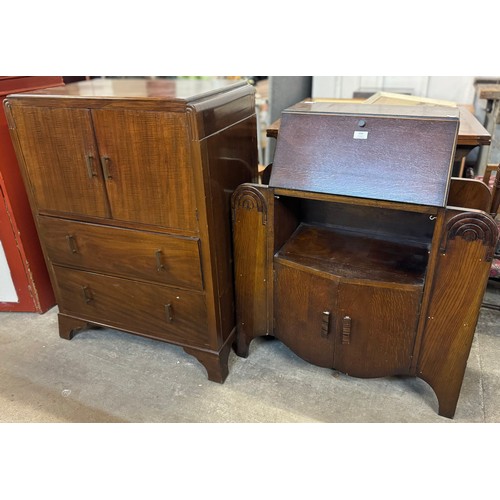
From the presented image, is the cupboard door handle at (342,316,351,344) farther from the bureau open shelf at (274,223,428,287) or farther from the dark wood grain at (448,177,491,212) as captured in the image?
the dark wood grain at (448,177,491,212)

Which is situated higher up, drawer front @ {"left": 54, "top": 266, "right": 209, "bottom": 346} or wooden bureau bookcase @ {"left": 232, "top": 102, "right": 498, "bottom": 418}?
wooden bureau bookcase @ {"left": 232, "top": 102, "right": 498, "bottom": 418}

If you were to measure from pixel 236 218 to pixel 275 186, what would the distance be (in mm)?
221

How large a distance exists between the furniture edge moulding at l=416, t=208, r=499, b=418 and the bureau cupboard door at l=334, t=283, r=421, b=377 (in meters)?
0.06

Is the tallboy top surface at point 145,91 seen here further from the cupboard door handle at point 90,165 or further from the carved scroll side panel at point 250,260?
the carved scroll side panel at point 250,260

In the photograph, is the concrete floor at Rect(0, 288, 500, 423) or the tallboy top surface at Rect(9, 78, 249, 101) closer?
the tallboy top surface at Rect(9, 78, 249, 101)

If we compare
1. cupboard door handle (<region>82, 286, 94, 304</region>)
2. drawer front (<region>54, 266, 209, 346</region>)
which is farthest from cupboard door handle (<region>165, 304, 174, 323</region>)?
cupboard door handle (<region>82, 286, 94, 304</region>)

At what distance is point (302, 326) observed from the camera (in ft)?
5.75

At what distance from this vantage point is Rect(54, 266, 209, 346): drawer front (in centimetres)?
179

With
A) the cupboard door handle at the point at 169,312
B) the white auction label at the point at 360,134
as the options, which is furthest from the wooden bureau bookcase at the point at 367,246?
the cupboard door handle at the point at 169,312

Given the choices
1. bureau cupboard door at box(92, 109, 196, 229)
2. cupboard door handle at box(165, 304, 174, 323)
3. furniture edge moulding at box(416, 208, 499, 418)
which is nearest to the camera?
furniture edge moulding at box(416, 208, 499, 418)

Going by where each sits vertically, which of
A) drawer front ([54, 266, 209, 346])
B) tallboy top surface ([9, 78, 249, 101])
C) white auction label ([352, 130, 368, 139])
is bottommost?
drawer front ([54, 266, 209, 346])

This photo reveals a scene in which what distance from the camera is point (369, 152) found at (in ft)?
4.62

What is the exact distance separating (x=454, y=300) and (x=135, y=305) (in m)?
1.25

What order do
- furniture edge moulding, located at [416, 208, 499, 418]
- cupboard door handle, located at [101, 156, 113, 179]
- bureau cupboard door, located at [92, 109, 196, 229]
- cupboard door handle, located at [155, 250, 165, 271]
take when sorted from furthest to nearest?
cupboard door handle, located at [155, 250, 165, 271], cupboard door handle, located at [101, 156, 113, 179], bureau cupboard door, located at [92, 109, 196, 229], furniture edge moulding, located at [416, 208, 499, 418]
